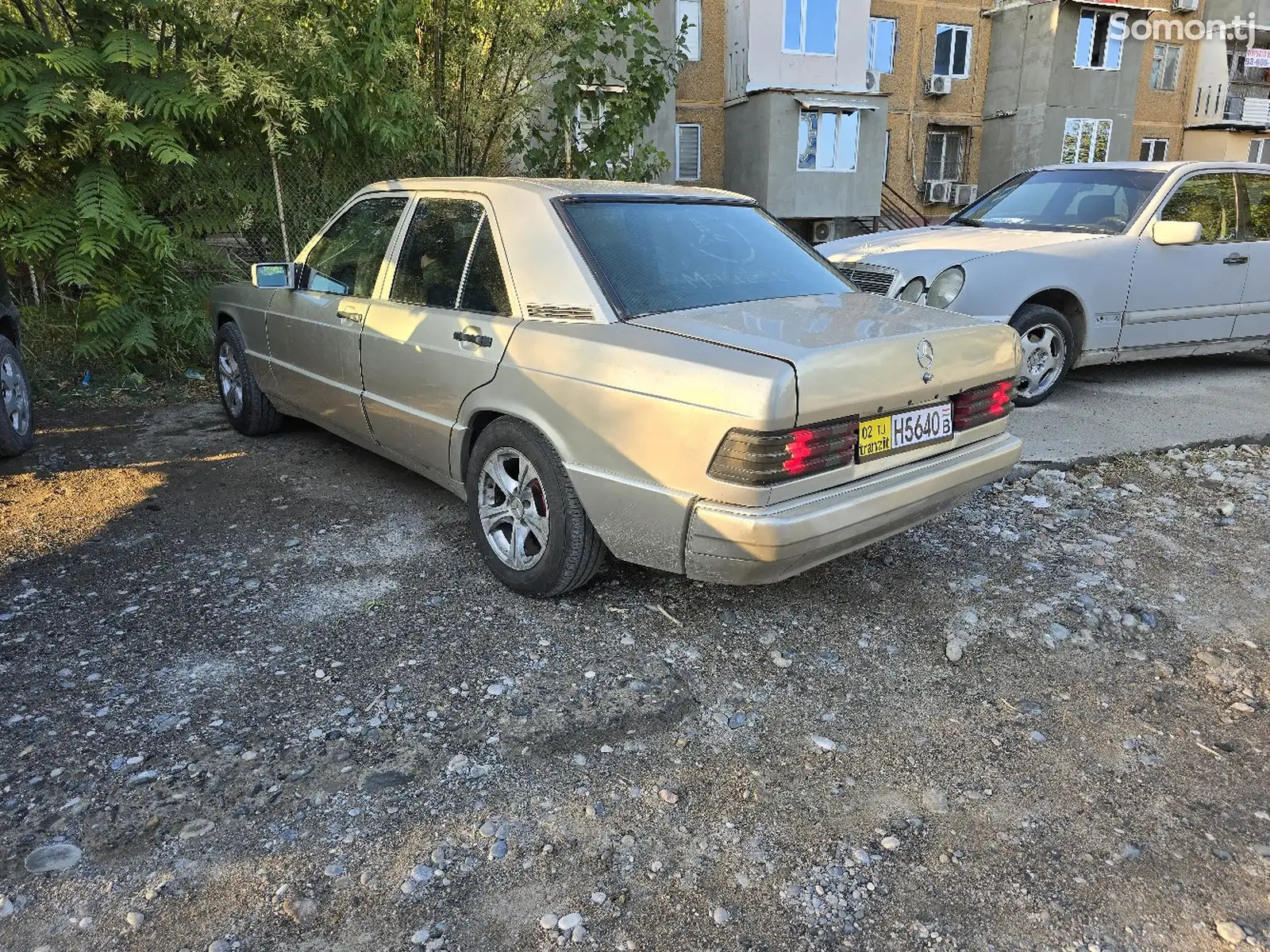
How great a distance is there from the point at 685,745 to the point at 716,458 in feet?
2.95

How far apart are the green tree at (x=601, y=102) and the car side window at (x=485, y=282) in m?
5.85

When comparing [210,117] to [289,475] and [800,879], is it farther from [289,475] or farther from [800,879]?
[800,879]

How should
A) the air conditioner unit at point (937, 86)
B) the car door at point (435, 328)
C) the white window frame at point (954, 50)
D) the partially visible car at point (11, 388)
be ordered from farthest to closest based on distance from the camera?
the white window frame at point (954, 50), the air conditioner unit at point (937, 86), the partially visible car at point (11, 388), the car door at point (435, 328)

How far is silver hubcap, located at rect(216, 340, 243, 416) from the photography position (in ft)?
19.0

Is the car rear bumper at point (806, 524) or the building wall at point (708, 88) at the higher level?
the building wall at point (708, 88)

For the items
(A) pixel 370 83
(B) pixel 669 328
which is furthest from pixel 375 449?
(A) pixel 370 83

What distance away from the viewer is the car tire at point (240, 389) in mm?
5656

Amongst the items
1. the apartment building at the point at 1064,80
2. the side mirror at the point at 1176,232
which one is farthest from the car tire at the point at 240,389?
the apartment building at the point at 1064,80

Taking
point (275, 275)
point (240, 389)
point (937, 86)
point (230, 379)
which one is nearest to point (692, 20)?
point (937, 86)

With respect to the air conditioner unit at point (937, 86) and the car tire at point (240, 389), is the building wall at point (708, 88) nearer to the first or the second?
the air conditioner unit at point (937, 86)

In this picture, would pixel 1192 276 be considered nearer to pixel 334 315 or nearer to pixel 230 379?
pixel 334 315

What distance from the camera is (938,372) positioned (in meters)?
3.16

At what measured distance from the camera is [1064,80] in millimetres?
24969

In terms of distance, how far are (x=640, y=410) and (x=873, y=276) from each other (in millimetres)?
4057
